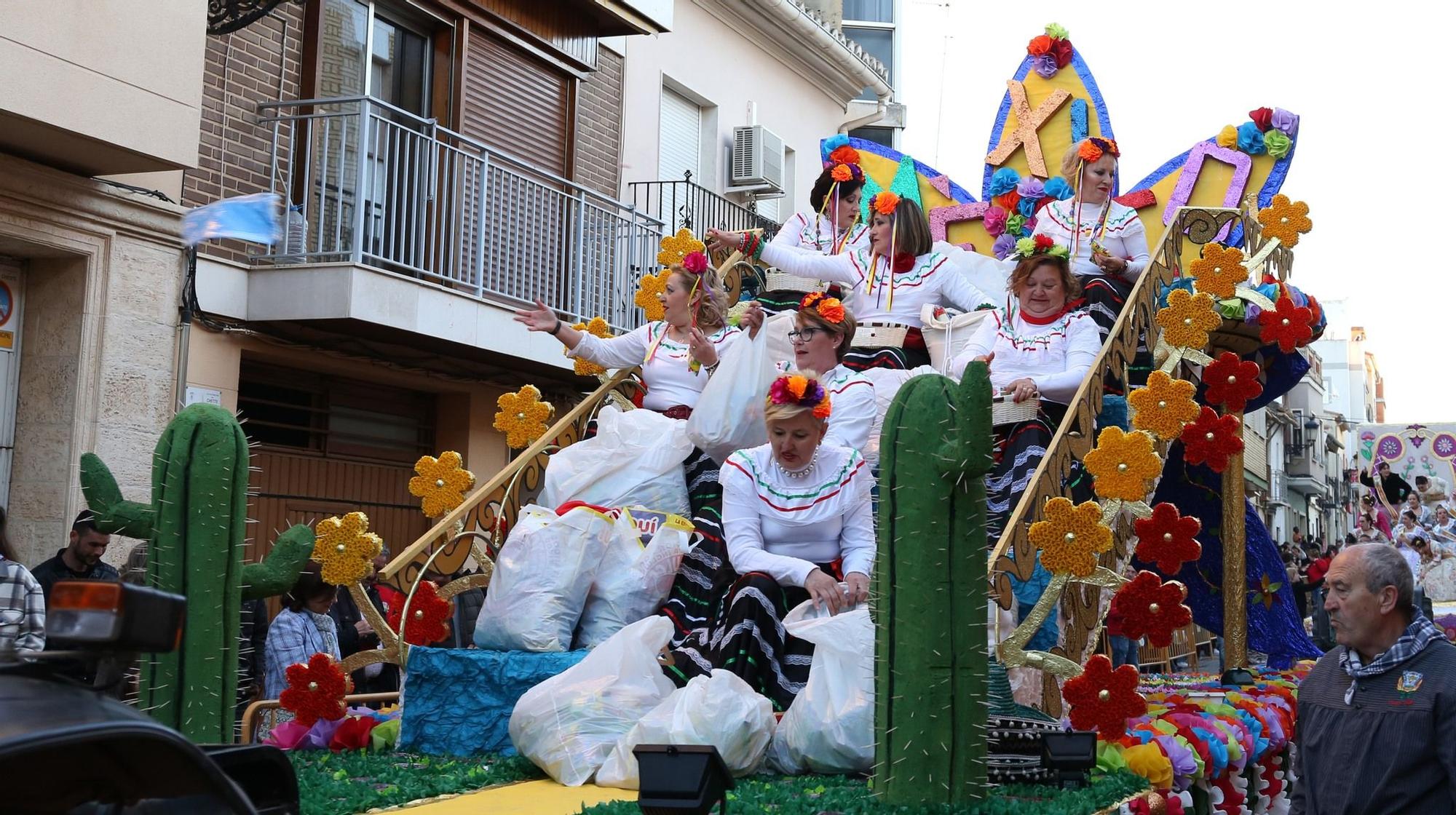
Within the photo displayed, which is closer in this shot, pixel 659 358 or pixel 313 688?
pixel 313 688

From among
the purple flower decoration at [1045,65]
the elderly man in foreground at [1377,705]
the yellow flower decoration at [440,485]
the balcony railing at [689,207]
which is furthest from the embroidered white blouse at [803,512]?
the balcony railing at [689,207]

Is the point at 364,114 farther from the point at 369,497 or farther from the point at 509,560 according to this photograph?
the point at 509,560

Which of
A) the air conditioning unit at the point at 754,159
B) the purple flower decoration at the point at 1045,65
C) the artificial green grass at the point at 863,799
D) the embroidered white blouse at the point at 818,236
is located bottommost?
the artificial green grass at the point at 863,799

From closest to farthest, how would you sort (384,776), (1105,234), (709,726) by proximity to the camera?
(709,726)
(384,776)
(1105,234)

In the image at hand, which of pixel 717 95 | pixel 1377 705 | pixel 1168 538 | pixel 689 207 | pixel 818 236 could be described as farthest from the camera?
pixel 717 95

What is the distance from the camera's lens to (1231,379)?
7137 mm

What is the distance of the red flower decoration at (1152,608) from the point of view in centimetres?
554

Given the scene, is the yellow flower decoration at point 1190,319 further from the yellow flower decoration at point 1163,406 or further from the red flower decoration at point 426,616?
the red flower decoration at point 426,616

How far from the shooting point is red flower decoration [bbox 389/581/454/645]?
20.7 ft

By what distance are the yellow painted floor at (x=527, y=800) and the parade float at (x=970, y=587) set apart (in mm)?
37

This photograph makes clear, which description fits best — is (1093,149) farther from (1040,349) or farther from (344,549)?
(344,549)

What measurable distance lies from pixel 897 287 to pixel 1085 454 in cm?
225

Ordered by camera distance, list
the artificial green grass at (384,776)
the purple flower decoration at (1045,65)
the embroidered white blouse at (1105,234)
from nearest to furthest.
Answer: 1. the artificial green grass at (384,776)
2. the embroidered white blouse at (1105,234)
3. the purple flower decoration at (1045,65)

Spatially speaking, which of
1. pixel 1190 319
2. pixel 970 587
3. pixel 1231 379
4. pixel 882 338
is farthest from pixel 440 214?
pixel 970 587
